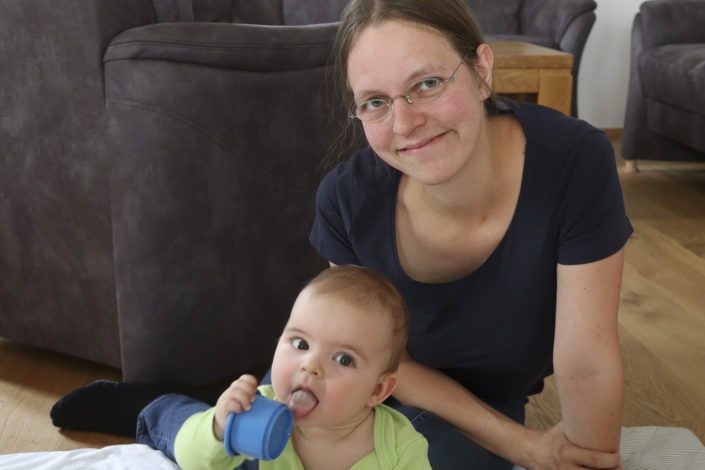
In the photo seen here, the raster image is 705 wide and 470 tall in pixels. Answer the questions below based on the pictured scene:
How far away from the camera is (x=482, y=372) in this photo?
1.39 metres

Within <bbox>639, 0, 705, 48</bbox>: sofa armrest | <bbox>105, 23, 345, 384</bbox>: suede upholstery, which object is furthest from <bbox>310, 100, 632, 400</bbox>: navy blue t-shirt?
Answer: <bbox>639, 0, 705, 48</bbox>: sofa armrest

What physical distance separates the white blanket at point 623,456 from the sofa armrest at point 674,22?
8.27 ft

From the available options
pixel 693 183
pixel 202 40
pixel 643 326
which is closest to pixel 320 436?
pixel 202 40

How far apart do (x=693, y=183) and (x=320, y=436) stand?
120 inches

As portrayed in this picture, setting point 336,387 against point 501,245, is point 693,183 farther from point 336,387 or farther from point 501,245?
point 336,387

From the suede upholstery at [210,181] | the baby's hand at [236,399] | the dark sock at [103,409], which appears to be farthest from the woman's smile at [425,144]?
the dark sock at [103,409]

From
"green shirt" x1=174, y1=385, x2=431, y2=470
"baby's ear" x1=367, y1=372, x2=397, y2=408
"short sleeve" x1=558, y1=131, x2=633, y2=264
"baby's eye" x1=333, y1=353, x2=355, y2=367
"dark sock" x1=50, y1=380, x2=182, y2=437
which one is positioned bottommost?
"dark sock" x1=50, y1=380, x2=182, y2=437

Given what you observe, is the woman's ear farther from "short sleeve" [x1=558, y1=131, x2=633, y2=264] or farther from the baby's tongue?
the baby's tongue

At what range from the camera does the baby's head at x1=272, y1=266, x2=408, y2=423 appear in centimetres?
105

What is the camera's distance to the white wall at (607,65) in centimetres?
464

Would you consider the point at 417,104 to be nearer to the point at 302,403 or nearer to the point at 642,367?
the point at 302,403

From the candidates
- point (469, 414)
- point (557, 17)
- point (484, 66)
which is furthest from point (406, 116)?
point (557, 17)

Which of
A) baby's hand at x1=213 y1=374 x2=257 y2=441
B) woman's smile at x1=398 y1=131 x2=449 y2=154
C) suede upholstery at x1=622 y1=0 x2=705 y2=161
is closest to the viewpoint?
baby's hand at x1=213 y1=374 x2=257 y2=441

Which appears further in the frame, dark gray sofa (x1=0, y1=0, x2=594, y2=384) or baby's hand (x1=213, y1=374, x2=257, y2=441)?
dark gray sofa (x1=0, y1=0, x2=594, y2=384)
